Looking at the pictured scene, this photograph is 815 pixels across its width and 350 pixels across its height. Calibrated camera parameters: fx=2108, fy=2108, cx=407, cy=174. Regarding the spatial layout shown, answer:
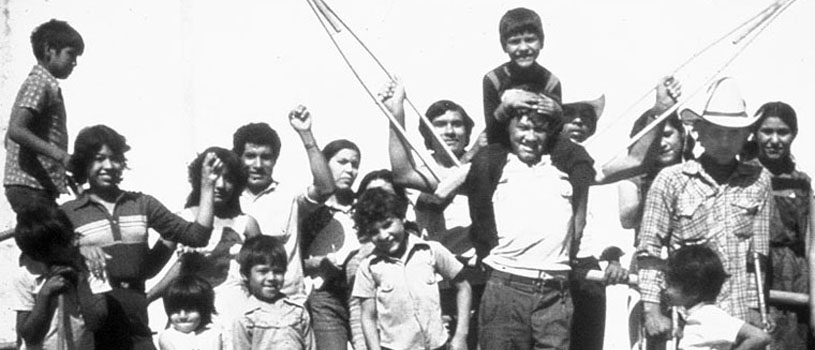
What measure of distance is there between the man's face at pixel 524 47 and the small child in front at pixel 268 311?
Result: 4.61 ft

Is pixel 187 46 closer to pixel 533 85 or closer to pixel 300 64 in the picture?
pixel 300 64

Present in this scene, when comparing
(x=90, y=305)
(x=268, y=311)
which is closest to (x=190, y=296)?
(x=268, y=311)

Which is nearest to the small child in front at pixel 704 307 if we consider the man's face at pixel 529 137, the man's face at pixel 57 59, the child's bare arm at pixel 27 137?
the man's face at pixel 529 137

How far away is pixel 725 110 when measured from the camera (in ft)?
30.3

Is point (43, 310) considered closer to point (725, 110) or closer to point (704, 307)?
point (704, 307)

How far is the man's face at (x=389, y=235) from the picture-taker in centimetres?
923

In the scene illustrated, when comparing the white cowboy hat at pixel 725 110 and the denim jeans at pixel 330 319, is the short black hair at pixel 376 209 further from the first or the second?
the white cowboy hat at pixel 725 110

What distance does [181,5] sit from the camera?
467 inches

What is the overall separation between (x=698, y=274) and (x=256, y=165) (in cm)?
232

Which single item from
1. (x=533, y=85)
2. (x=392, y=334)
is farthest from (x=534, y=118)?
(x=392, y=334)

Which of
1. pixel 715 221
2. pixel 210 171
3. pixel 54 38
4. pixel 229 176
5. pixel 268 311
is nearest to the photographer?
pixel 715 221

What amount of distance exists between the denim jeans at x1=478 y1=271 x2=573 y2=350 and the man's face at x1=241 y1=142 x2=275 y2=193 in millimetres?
1445

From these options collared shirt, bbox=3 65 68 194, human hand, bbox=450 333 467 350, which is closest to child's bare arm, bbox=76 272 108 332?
collared shirt, bbox=3 65 68 194

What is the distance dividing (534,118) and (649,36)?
2.75 meters
